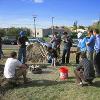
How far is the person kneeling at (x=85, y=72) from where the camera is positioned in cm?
1029

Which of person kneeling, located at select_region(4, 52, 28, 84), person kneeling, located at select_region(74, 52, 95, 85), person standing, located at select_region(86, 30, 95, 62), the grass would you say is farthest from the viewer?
person standing, located at select_region(86, 30, 95, 62)

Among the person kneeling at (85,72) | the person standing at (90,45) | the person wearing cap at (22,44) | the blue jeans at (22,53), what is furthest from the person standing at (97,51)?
the blue jeans at (22,53)

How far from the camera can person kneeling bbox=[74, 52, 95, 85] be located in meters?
10.3

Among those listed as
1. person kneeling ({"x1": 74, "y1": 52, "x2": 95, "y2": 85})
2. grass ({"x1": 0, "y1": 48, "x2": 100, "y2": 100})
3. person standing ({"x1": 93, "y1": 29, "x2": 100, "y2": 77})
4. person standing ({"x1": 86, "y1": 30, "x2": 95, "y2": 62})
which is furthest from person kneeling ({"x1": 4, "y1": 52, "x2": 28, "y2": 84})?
person standing ({"x1": 86, "y1": 30, "x2": 95, "y2": 62})

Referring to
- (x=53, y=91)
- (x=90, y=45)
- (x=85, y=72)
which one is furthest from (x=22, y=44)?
(x=85, y=72)

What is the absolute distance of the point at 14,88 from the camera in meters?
10.6

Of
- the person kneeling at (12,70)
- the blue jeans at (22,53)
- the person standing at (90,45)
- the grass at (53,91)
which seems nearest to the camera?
the grass at (53,91)

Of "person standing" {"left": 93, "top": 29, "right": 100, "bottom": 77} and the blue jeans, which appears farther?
the blue jeans

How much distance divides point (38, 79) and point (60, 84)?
1324 millimetres

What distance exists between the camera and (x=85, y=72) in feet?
33.8

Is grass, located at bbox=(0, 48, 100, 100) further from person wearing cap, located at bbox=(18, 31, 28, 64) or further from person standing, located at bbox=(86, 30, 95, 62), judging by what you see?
person wearing cap, located at bbox=(18, 31, 28, 64)

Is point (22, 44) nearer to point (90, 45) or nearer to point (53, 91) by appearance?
point (90, 45)

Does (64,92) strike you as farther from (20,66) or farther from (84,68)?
(20,66)

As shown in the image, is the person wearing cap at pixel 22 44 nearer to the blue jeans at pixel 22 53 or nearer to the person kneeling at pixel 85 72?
the blue jeans at pixel 22 53
